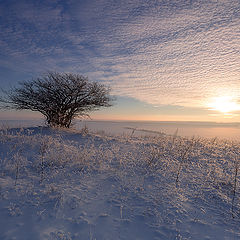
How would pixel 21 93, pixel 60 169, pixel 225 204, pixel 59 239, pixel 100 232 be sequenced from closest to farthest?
pixel 59 239 < pixel 100 232 < pixel 225 204 < pixel 60 169 < pixel 21 93

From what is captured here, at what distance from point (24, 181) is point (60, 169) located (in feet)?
3.12

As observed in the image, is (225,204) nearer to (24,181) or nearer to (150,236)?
(150,236)

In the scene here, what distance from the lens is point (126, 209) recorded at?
326 centimetres

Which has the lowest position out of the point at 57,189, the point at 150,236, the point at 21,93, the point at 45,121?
the point at 150,236

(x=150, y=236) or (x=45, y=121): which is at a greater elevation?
(x=45, y=121)

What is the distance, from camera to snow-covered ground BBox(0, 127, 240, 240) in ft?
8.95

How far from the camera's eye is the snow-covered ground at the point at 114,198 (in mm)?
2729

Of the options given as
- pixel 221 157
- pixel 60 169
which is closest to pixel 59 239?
pixel 60 169

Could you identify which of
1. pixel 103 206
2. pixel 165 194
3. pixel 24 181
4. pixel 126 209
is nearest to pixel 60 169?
pixel 24 181

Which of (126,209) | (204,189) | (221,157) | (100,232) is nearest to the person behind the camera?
(100,232)

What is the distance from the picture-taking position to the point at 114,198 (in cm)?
361

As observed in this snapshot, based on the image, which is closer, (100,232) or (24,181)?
(100,232)

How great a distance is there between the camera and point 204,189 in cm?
412

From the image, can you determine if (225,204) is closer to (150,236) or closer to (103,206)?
(150,236)
